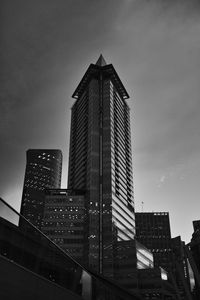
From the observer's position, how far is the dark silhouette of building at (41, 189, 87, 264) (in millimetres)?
146562

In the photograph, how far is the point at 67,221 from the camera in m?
154

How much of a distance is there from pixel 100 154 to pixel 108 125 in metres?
19.2

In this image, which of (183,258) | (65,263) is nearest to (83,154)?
(183,258)

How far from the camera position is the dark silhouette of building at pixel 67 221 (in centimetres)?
14656

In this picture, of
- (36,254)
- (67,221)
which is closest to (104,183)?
(67,221)

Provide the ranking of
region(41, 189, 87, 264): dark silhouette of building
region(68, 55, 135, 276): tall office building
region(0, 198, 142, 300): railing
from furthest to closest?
region(41, 189, 87, 264): dark silhouette of building → region(68, 55, 135, 276): tall office building → region(0, 198, 142, 300): railing

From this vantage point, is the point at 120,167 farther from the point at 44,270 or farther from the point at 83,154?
the point at 44,270

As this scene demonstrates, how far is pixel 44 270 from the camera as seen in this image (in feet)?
36.8

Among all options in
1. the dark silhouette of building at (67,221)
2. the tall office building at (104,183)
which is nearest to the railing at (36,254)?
the tall office building at (104,183)

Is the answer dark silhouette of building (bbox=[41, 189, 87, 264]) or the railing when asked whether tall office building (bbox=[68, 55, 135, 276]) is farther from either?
the railing

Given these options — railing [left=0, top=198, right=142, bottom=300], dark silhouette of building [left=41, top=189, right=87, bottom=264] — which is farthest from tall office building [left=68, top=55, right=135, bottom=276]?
railing [left=0, top=198, right=142, bottom=300]

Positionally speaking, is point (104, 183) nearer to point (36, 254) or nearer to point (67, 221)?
point (67, 221)

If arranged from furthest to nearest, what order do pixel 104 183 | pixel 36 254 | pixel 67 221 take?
pixel 104 183
pixel 67 221
pixel 36 254

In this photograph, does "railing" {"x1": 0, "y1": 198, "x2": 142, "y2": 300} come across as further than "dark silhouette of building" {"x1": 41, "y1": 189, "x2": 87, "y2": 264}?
No
